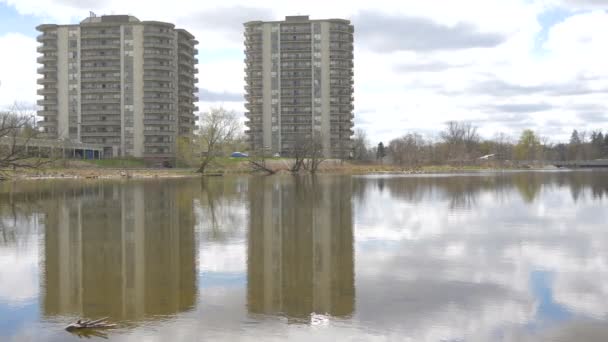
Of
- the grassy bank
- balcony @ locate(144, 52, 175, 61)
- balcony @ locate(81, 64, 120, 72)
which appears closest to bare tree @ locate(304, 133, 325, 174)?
the grassy bank

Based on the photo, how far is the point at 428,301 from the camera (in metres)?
12.0

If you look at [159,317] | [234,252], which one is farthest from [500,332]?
[234,252]

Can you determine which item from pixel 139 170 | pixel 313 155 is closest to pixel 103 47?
pixel 139 170

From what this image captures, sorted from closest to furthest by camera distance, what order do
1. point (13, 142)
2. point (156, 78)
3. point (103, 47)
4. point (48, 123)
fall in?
point (13, 142) < point (103, 47) < point (156, 78) < point (48, 123)

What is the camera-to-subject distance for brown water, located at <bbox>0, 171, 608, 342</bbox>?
1040cm

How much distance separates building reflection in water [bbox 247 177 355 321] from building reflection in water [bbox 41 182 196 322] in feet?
5.37

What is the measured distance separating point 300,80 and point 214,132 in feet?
211

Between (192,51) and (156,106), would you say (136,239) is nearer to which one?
(156,106)

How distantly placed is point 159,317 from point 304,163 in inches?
4300

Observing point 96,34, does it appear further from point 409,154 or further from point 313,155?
point 409,154

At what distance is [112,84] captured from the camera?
467 feet

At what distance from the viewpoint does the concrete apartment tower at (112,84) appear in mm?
141000

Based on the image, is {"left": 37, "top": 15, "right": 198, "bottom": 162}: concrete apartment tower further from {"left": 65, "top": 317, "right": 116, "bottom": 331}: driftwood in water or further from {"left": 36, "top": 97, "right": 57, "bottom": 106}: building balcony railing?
{"left": 65, "top": 317, "right": 116, "bottom": 331}: driftwood in water

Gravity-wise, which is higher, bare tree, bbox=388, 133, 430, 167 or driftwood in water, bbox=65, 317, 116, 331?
bare tree, bbox=388, 133, 430, 167
